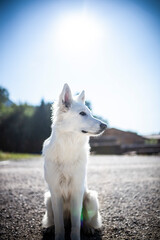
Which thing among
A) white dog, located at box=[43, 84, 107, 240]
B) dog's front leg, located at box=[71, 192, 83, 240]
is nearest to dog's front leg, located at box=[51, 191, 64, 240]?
white dog, located at box=[43, 84, 107, 240]

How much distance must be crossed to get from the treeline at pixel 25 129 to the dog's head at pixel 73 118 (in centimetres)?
2536

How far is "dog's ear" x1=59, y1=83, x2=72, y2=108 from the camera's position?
9.42ft

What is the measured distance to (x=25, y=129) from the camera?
29484mm

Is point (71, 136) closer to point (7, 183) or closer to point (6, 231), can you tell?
point (6, 231)

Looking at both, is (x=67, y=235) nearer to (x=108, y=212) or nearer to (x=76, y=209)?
(x=76, y=209)

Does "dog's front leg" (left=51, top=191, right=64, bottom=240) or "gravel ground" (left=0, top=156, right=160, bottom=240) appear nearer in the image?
"dog's front leg" (left=51, top=191, right=64, bottom=240)

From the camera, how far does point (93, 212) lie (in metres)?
2.95

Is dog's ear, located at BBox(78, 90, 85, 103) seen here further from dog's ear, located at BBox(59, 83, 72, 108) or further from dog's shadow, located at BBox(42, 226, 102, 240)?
dog's shadow, located at BBox(42, 226, 102, 240)

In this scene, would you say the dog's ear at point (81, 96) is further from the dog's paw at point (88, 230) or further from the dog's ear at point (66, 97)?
the dog's paw at point (88, 230)

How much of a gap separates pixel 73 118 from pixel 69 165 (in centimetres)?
76

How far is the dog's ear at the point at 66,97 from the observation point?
2.87 m

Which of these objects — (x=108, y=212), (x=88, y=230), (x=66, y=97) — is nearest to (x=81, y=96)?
(x=66, y=97)

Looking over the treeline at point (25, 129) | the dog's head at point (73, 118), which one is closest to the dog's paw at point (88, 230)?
the dog's head at point (73, 118)

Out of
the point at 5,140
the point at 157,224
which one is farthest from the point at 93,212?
the point at 5,140
